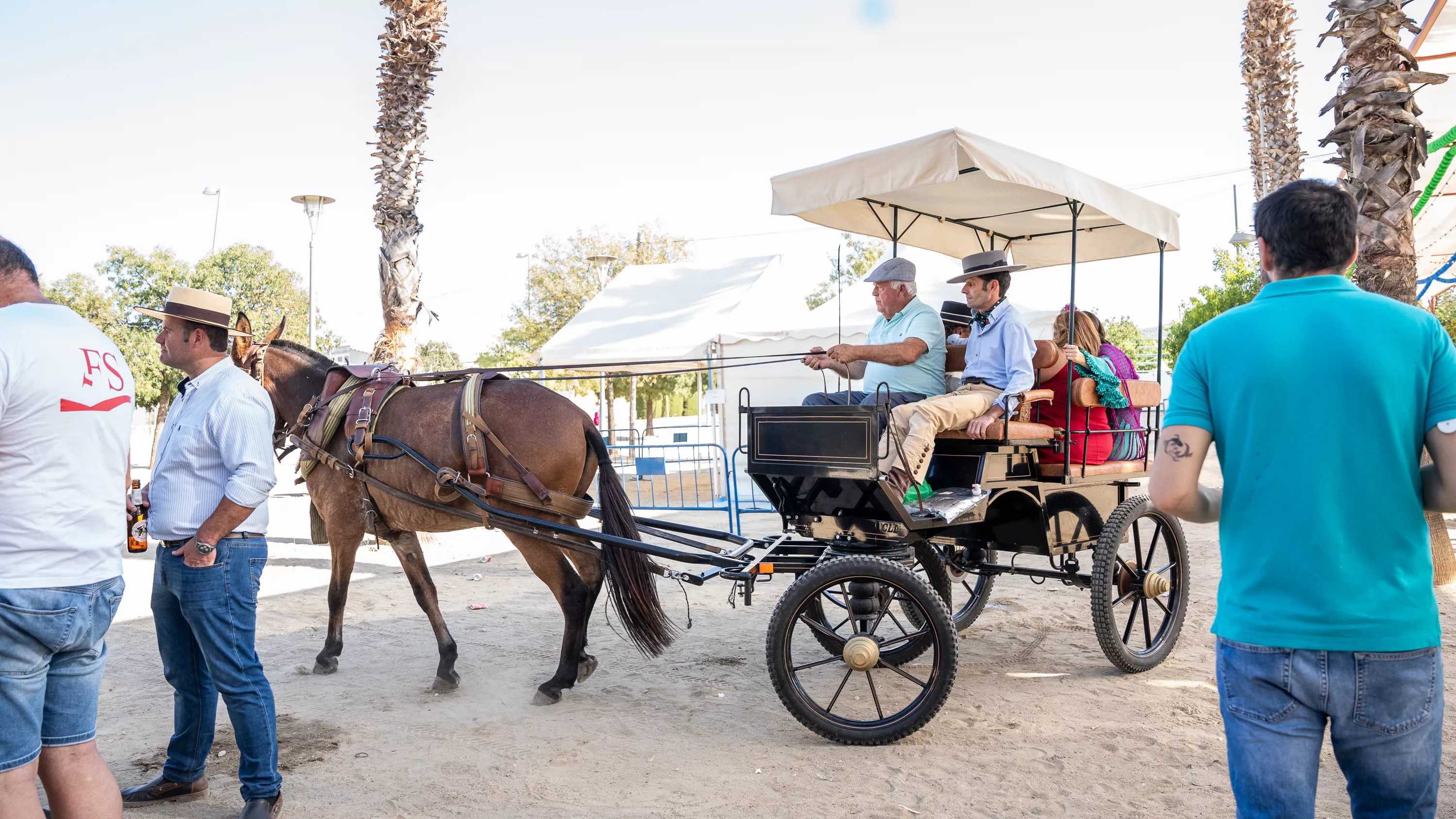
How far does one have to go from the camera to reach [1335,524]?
1.77 metres

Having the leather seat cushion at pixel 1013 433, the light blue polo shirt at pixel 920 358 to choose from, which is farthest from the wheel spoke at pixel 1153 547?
the light blue polo shirt at pixel 920 358

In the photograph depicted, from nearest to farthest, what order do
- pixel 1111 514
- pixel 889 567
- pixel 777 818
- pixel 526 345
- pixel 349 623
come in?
1. pixel 777 818
2. pixel 889 567
3. pixel 1111 514
4. pixel 349 623
5. pixel 526 345

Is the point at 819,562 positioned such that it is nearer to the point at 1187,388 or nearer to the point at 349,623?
the point at 1187,388

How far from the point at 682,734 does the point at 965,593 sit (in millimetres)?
3613

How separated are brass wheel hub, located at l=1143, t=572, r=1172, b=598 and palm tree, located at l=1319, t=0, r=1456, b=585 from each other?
2.81 meters

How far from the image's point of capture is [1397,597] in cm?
175

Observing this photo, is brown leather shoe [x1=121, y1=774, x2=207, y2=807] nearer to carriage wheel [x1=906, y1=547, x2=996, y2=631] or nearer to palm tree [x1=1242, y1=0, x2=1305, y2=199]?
carriage wheel [x1=906, y1=547, x2=996, y2=631]

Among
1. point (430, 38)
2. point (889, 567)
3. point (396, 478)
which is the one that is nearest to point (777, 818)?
point (889, 567)

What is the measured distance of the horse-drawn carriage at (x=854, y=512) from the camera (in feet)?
13.3

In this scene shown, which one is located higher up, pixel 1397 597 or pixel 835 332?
pixel 835 332

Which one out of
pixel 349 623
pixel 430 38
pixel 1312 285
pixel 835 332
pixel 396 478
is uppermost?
pixel 430 38

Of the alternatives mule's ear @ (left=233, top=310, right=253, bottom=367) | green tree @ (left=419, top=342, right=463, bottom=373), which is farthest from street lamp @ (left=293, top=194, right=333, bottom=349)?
green tree @ (left=419, top=342, right=463, bottom=373)

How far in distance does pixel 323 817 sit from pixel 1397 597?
338cm

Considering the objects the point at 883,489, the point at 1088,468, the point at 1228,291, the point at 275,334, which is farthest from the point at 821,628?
the point at 1228,291
